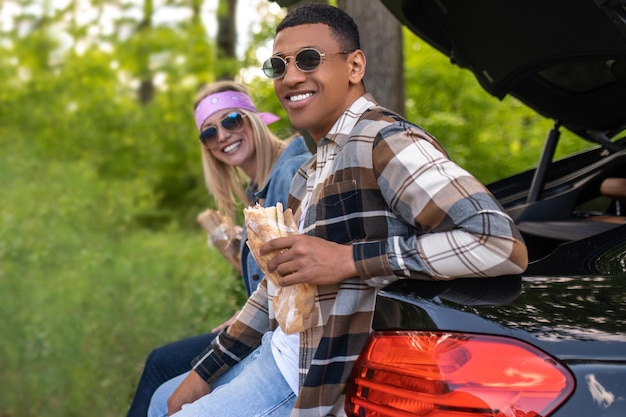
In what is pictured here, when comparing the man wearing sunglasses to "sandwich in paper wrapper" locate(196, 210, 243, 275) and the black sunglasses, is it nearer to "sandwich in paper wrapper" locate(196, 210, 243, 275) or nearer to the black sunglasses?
the black sunglasses

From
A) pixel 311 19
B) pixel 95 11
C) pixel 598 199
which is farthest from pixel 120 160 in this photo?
pixel 311 19

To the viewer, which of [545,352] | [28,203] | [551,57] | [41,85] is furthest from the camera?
[41,85]

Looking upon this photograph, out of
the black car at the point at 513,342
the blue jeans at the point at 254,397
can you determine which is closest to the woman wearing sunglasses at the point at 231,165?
the blue jeans at the point at 254,397

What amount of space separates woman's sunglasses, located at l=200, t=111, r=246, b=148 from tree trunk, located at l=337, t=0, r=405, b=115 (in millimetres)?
1080

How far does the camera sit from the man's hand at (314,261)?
6.43ft

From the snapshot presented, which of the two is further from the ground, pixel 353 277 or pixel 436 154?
pixel 436 154

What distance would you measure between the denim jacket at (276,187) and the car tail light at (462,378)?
149 centimetres

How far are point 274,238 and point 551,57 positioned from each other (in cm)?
148

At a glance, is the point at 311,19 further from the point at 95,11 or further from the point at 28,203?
the point at 95,11

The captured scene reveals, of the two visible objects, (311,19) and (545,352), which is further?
(311,19)

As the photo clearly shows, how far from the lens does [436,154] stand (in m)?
1.95

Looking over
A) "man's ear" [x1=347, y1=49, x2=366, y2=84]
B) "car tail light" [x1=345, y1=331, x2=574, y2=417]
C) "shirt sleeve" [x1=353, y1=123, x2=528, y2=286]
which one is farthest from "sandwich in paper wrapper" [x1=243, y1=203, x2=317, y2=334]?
"man's ear" [x1=347, y1=49, x2=366, y2=84]

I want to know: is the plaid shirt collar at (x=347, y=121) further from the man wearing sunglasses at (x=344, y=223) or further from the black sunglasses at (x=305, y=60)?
the black sunglasses at (x=305, y=60)

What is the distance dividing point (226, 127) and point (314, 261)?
1.74 m
